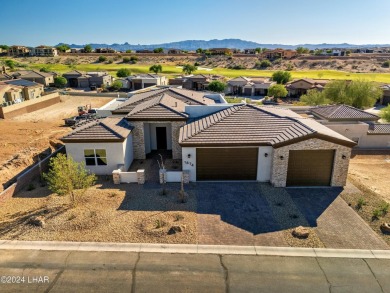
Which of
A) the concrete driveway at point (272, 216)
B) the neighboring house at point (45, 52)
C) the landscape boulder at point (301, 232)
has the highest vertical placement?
the neighboring house at point (45, 52)

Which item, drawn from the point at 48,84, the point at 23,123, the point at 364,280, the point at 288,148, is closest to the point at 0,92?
the point at 23,123

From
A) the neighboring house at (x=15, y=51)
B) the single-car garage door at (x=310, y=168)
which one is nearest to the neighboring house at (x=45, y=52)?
the neighboring house at (x=15, y=51)

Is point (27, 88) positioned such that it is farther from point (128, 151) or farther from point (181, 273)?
point (181, 273)

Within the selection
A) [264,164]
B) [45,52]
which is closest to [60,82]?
[264,164]

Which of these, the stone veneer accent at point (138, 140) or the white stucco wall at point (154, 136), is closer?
the stone veneer accent at point (138, 140)

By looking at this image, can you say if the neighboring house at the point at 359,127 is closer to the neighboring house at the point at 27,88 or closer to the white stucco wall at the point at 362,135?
the white stucco wall at the point at 362,135

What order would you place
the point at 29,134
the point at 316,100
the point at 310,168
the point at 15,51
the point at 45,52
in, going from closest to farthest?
1. the point at 310,168
2. the point at 29,134
3. the point at 316,100
4. the point at 45,52
5. the point at 15,51
